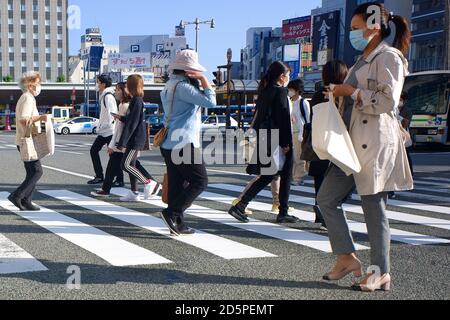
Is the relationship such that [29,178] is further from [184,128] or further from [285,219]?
[285,219]

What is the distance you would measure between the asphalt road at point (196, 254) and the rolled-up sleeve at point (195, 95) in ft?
4.14

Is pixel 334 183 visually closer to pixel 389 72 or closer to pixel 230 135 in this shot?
pixel 389 72

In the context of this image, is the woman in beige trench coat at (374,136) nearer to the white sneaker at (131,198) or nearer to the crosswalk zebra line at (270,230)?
the crosswalk zebra line at (270,230)

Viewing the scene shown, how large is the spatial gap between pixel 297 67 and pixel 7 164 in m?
39.3

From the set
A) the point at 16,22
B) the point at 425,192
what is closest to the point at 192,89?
the point at 425,192

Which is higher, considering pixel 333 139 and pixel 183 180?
pixel 333 139

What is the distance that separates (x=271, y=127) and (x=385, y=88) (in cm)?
243

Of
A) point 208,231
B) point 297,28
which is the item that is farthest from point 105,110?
point 297,28

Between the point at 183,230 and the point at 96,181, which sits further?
the point at 96,181

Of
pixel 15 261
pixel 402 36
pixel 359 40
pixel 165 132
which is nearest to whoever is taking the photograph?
pixel 402 36

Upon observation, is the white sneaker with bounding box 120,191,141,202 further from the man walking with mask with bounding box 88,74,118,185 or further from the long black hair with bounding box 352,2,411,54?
the long black hair with bounding box 352,2,411,54

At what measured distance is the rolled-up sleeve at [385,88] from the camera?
3.20 m

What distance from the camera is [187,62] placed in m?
4.81

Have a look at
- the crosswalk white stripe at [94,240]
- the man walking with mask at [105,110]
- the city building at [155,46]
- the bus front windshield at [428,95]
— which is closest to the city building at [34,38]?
the city building at [155,46]
